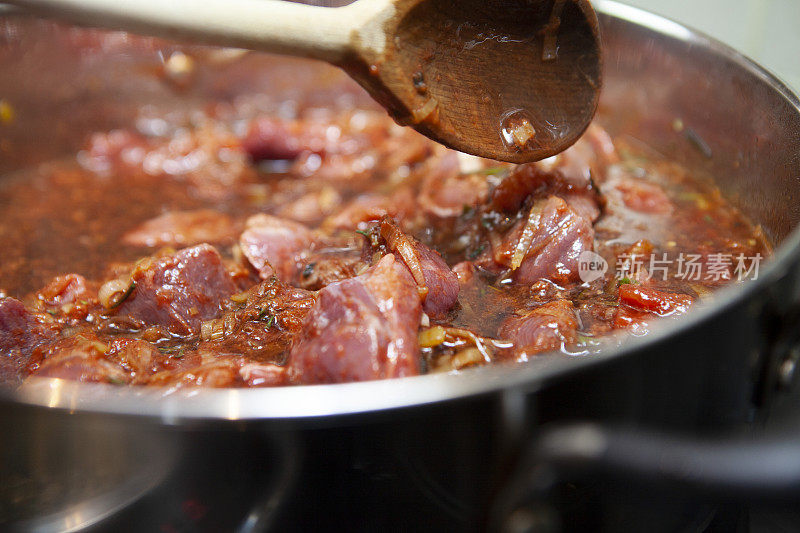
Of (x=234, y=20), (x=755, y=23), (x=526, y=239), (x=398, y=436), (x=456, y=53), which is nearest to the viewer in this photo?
(x=398, y=436)

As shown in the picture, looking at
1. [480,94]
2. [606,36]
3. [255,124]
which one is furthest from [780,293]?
[255,124]

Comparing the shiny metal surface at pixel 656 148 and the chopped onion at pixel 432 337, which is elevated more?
the shiny metal surface at pixel 656 148

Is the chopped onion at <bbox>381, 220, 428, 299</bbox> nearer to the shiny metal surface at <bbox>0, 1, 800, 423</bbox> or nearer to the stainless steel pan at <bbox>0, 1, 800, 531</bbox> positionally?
the shiny metal surface at <bbox>0, 1, 800, 423</bbox>

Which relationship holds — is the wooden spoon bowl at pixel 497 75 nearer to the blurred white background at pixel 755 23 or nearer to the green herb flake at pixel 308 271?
the green herb flake at pixel 308 271

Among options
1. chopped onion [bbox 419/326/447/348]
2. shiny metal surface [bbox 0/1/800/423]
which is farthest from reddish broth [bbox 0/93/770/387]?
shiny metal surface [bbox 0/1/800/423]

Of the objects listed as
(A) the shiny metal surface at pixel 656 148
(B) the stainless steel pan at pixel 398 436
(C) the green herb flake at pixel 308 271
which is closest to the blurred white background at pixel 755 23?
(A) the shiny metal surface at pixel 656 148

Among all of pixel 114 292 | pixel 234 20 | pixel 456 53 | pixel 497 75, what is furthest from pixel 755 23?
pixel 114 292

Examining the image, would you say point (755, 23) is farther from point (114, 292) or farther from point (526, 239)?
point (114, 292)
